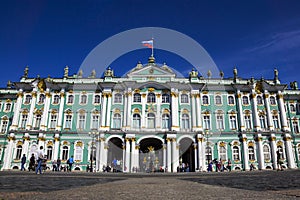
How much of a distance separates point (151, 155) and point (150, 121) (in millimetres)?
5657

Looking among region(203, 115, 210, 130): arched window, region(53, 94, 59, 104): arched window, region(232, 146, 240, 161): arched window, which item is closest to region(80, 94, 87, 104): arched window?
region(53, 94, 59, 104): arched window

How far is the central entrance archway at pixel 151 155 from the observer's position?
37.0m

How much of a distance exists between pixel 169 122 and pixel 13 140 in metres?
23.1

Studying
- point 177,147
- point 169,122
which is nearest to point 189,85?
A: point 169,122

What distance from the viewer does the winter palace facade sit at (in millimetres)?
35531

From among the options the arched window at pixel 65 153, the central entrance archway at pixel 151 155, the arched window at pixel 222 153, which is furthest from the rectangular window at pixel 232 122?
the arched window at pixel 65 153

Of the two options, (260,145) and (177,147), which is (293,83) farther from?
(177,147)

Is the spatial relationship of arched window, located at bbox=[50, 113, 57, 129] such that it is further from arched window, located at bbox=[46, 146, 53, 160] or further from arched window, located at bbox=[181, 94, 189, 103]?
arched window, located at bbox=[181, 94, 189, 103]

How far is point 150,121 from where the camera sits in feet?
121

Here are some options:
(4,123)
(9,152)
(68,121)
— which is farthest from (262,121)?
(4,123)

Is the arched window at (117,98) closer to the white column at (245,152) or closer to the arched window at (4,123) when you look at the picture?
the arched window at (4,123)

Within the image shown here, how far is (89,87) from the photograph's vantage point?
39.4m

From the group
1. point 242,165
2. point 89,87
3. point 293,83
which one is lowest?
point 242,165

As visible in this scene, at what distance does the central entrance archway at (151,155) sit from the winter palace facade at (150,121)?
0.15 meters
